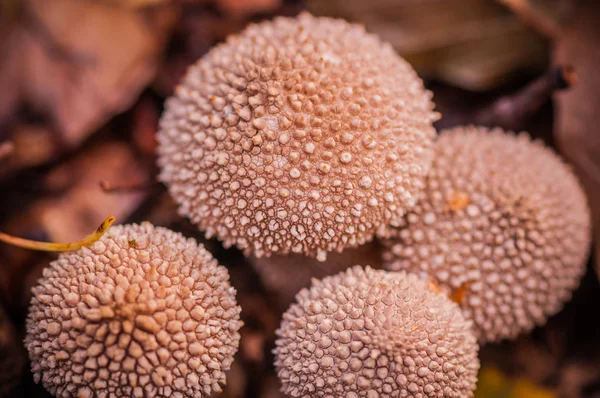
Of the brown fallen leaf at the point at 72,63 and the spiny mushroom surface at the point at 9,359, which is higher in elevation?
the brown fallen leaf at the point at 72,63

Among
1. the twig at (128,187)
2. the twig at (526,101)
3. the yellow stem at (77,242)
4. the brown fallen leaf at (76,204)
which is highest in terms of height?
the twig at (526,101)

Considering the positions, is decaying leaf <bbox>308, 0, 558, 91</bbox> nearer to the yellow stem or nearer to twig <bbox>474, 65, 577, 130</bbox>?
twig <bbox>474, 65, 577, 130</bbox>

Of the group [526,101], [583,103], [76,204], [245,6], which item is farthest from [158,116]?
[583,103]

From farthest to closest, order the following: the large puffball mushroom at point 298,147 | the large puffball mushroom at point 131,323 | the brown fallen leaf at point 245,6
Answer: the brown fallen leaf at point 245,6
the large puffball mushroom at point 298,147
the large puffball mushroom at point 131,323

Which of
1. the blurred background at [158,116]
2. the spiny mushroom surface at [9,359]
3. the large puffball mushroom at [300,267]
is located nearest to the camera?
the spiny mushroom surface at [9,359]

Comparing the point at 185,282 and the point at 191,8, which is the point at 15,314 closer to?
the point at 185,282

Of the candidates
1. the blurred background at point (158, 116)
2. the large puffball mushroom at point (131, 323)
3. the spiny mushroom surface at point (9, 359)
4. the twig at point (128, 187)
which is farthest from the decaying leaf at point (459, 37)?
the spiny mushroom surface at point (9, 359)

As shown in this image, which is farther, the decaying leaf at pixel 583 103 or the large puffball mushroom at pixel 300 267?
the decaying leaf at pixel 583 103

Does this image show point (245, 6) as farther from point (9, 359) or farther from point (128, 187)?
point (9, 359)

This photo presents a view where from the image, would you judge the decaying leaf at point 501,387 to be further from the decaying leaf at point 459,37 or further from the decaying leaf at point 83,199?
the decaying leaf at point 83,199
